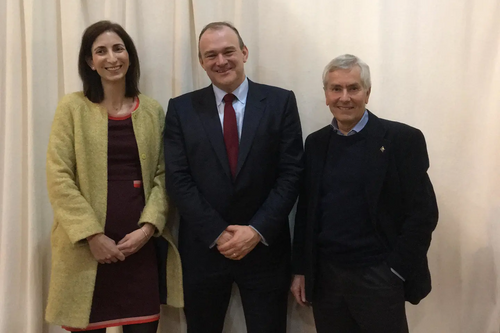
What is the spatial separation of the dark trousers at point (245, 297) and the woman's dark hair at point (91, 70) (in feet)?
3.08

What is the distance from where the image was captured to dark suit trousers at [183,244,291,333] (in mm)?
1603

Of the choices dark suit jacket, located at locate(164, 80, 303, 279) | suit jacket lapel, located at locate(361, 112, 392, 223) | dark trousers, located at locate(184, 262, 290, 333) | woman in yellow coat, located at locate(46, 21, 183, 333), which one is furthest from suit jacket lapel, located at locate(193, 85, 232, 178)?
suit jacket lapel, located at locate(361, 112, 392, 223)

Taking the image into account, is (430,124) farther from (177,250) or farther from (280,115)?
(177,250)

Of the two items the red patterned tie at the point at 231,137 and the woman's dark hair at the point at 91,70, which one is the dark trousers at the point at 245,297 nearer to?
the red patterned tie at the point at 231,137

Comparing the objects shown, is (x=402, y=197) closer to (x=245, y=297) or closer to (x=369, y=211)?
(x=369, y=211)

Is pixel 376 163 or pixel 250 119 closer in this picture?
pixel 376 163

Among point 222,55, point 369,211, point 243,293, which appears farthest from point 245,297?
point 222,55

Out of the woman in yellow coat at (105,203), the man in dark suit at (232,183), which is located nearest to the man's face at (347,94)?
the man in dark suit at (232,183)

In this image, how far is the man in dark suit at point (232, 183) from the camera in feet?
5.02

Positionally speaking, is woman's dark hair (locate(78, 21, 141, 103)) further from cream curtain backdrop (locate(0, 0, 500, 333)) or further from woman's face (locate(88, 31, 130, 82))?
cream curtain backdrop (locate(0, 0, 500, 333))

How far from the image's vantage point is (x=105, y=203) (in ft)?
5.15

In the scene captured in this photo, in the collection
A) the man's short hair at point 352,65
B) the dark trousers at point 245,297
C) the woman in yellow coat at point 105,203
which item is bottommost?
the dark trousers at point 245,297

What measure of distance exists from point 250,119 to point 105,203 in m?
0.73

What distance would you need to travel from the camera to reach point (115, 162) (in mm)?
1611
